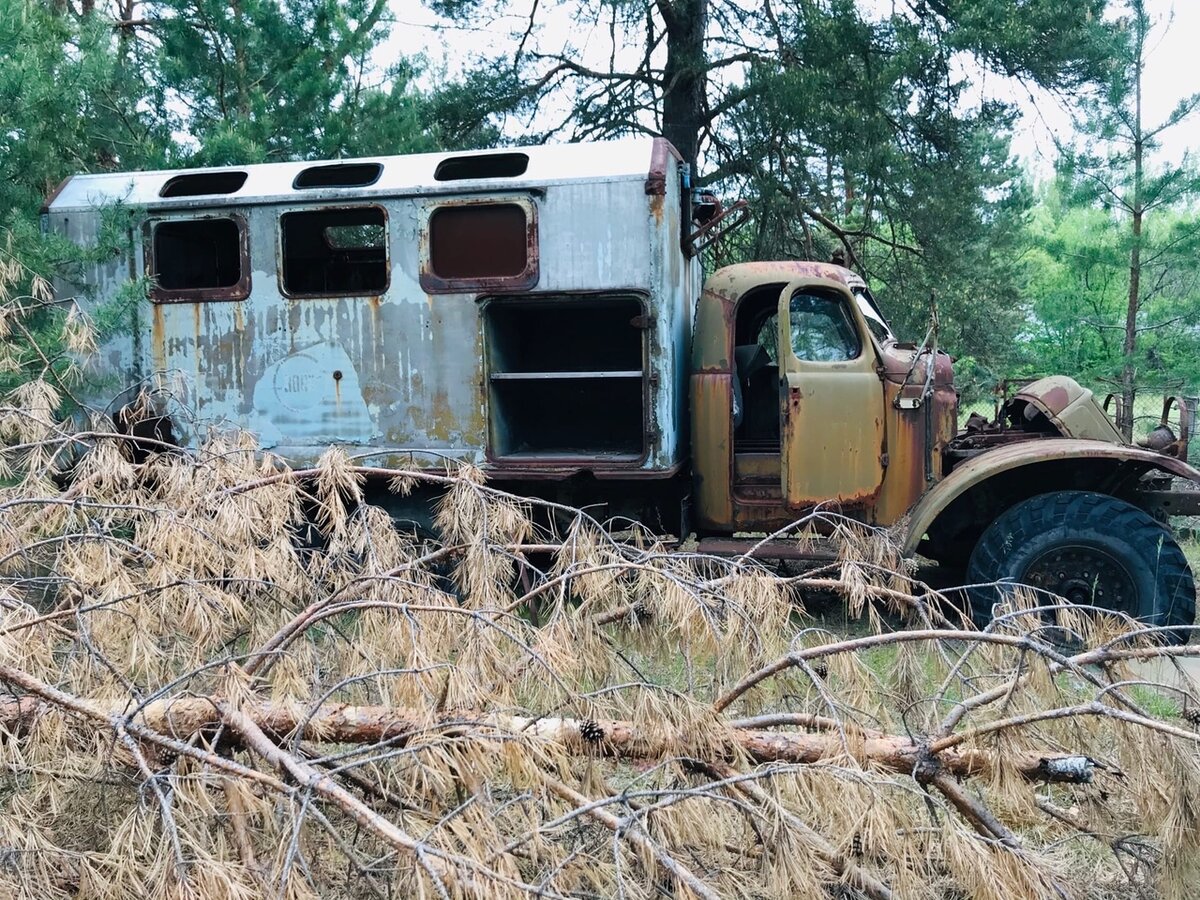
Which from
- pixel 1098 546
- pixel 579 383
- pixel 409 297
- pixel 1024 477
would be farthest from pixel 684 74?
pixel 1098 546

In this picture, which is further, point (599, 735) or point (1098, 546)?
point (1098, 546)

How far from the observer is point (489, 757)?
6.46ft

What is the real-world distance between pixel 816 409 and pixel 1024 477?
1185 millimetres

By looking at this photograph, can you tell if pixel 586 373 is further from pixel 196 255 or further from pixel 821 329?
pixel 196 255

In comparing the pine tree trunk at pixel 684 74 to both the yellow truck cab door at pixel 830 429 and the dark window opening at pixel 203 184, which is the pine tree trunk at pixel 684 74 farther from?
the dark window opening at pixel 203 184

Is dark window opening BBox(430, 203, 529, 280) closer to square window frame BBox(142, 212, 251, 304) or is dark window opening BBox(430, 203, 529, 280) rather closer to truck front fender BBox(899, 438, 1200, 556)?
square window frame BBox(142, 212, 251, 304)

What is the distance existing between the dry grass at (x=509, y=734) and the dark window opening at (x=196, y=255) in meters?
2.84

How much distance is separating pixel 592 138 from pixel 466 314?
4825mm

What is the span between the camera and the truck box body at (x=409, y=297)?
5.09 m

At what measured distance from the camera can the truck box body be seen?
5.09 m

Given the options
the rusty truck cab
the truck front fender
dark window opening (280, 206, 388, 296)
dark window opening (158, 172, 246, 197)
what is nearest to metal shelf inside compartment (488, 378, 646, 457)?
the rusty truck cab

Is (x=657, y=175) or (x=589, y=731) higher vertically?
(x=657, y=175)

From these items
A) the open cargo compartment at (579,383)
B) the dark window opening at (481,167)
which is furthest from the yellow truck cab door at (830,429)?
the dark window opening at (481,167)

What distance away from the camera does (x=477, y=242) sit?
5.22m
